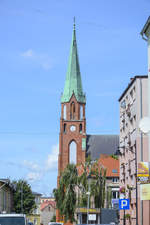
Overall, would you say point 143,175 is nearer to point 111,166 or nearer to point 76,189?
point 76,189

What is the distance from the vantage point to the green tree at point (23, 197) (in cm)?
8331

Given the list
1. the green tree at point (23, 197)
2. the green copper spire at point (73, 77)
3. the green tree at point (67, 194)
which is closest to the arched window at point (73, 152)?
the green copper spire at point (73, 77)

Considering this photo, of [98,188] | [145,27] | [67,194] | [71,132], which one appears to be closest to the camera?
[145,27]

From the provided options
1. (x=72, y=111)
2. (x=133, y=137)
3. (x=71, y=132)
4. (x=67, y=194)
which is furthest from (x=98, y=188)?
(x=72, y=111)

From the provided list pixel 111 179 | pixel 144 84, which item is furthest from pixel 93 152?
pixel 144 84

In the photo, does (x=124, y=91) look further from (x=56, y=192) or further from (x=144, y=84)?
(x=56, y=192)

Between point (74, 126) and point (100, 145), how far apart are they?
31.0 feet

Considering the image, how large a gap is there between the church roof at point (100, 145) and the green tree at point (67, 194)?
138ft

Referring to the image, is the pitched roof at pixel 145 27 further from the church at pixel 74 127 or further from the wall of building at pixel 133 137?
the church at pixel 74 127

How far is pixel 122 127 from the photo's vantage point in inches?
1940

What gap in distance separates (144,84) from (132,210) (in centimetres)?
1171

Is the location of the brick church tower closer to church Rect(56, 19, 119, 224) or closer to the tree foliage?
church Rect(56, 19, 119, 224)

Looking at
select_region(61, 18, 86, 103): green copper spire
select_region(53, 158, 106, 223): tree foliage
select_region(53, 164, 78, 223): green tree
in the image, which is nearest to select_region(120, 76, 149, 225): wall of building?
select_region(53, 158, 106, 223): tree foliage

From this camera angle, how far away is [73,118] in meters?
107
